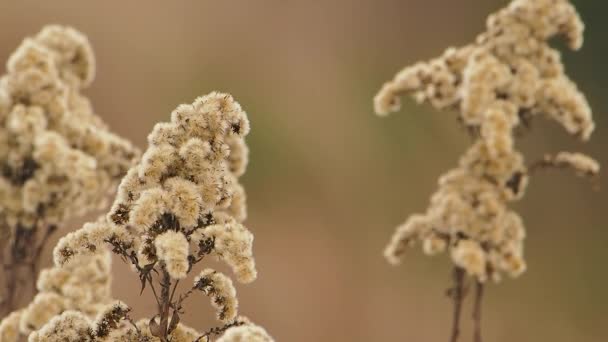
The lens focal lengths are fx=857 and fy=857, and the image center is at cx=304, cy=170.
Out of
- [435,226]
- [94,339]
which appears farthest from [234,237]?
[435,226]

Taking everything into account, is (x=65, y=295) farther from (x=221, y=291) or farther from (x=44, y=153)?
(x=221, y=291)

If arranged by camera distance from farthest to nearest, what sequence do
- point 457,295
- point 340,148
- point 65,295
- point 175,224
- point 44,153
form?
point 340,148
point 457,295
point 44,153
point 65,295
point 175,224

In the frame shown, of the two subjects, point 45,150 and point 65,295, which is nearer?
point 65,295

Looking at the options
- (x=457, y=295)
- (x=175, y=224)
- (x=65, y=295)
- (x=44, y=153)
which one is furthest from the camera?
(x=457, y=295)

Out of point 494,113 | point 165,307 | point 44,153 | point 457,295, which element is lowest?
point 165,307

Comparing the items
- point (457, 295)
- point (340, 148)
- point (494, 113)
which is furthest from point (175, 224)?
point (340, 148)

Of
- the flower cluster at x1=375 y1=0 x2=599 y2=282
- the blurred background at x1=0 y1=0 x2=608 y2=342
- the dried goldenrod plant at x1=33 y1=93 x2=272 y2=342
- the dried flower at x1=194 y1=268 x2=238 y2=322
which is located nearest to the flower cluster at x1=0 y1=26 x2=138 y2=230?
the flower cluster at x1=375 y1=0 x2=599 y2=282
